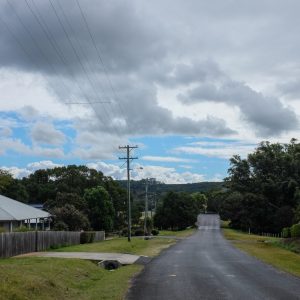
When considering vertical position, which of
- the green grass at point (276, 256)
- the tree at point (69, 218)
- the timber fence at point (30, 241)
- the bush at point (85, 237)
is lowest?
the green grass at point (276, 256)

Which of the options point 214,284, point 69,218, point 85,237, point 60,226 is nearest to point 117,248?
point 85,237

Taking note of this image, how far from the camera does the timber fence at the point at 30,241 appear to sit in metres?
29.9

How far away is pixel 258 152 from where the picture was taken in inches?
5182

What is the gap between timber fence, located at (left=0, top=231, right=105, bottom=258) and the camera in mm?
29934

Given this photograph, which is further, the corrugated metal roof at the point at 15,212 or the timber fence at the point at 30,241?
the corrugated metal roof at the point at 15,212

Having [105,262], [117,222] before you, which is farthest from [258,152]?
[105,262]

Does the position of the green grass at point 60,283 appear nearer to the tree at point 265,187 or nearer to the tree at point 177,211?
the tree at point 265,187

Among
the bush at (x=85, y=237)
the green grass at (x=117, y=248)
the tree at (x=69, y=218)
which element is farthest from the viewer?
the tree at (x=69, y=218)

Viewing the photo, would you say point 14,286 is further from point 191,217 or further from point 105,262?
point 191,217

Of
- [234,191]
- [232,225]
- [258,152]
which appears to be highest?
[258,152]

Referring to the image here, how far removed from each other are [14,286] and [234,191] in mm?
120976

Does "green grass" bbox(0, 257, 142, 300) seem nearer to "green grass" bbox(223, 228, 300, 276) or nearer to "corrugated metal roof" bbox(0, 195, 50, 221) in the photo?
"green grass" bbox(223, 228, 300, 276)

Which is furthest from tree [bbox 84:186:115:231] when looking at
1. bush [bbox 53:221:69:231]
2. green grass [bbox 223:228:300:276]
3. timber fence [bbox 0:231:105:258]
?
timber fence [bbox 0:231:105:258]

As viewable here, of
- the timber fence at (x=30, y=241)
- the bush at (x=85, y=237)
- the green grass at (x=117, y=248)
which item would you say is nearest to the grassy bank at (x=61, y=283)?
the timber fence at (x=30, y=241)
